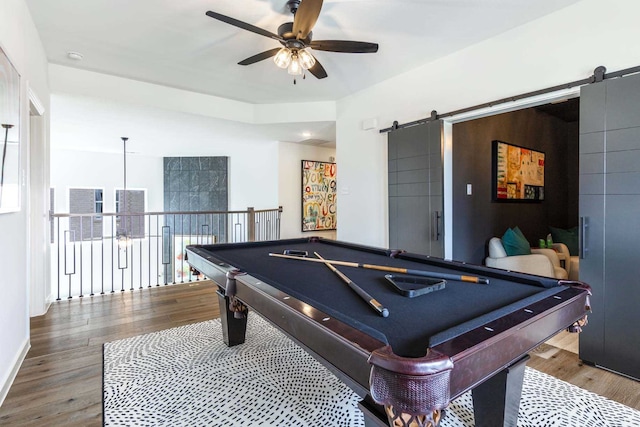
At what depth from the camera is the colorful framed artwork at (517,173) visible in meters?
4.04

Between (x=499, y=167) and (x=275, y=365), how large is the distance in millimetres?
3526

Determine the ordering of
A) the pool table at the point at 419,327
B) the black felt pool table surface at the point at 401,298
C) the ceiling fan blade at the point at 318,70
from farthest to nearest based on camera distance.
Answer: the ceiling fan blade at the point at 318,70 < the black felt pool table surface at the point at 401,298 < the pool table at the point at 419,327

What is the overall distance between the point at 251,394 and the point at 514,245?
3.25 m

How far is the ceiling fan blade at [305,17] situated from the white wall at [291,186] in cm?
408

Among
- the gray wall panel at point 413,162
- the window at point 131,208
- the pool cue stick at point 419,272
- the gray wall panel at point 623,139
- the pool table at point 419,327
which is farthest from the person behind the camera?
the window at point 131,208

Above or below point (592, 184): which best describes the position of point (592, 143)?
above

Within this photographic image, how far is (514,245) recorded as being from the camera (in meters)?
3.70

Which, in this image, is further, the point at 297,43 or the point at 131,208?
the point at 131,208

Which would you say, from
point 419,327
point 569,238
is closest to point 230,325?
point 419,327

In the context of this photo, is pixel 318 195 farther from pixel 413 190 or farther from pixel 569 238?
pixel 569 238

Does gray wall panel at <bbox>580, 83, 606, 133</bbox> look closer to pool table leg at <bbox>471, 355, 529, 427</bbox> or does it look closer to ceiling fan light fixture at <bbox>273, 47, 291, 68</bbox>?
pool table leg at <bbox>471, 355, 529, 427</bbox>

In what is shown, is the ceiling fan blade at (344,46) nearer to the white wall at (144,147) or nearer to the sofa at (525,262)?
the sofa at (525,262)

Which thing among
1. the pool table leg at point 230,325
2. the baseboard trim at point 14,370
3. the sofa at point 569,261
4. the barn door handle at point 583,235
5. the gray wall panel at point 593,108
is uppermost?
the gray wall panel at point 593,108

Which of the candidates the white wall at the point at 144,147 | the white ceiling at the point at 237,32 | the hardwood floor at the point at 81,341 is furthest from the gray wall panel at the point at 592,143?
the white wall at the point at 144,147
